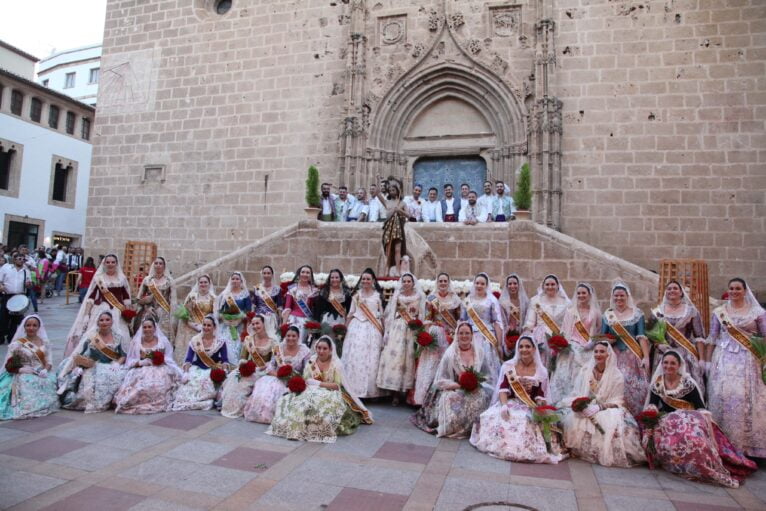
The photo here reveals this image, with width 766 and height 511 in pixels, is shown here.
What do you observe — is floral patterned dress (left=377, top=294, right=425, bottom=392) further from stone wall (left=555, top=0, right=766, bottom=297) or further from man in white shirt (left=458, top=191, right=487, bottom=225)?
stone wall (left=555, top=0, right=766, bottom=297)

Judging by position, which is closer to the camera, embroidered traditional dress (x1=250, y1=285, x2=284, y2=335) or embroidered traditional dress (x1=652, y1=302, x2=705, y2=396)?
embroidered traditional dress (x1=652, y1=302, x2=705, y2=396)

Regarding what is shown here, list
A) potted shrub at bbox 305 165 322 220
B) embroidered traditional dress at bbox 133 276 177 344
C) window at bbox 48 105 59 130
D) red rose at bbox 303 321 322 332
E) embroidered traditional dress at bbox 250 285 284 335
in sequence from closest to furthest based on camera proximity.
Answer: red rose at bbox 303 321 322 332, embroidered traditional dress at bbox 250 285 284 335, embroidered traditional dress at bbox 133 276 177 344, potted shrub at bbox 305 165 322 220, window at bbox 48 105 59 130

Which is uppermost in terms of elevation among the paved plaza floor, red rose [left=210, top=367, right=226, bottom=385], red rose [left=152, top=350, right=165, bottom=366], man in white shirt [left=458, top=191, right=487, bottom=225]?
man in white shirt [left=458, top=191, right=487, bottom=225]

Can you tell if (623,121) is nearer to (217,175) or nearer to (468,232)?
(468,232)

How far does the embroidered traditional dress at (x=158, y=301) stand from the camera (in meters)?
7.98

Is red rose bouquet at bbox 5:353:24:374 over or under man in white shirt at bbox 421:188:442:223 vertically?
under

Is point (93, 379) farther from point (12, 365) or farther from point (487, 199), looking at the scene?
point (487, 199)

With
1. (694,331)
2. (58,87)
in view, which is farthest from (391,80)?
(58,87)

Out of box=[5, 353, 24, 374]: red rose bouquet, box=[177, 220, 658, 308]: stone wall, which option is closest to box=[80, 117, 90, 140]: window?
box=[177, 220, 658, 308]: stone wall

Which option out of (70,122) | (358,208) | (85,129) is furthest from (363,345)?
(85,129)

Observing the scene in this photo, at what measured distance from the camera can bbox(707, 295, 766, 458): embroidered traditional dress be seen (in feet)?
16.1

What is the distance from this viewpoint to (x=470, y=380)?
5.38m

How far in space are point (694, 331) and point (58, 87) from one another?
47.9 m

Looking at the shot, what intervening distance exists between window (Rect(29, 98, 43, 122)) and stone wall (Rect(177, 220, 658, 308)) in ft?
75.5
